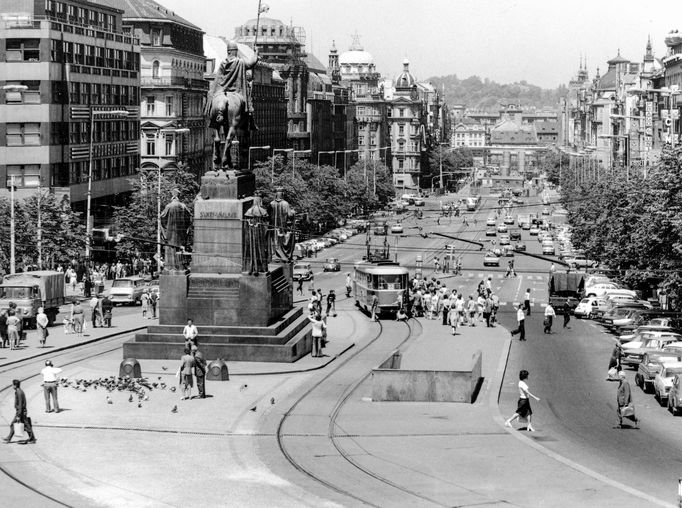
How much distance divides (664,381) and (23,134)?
6346 cm

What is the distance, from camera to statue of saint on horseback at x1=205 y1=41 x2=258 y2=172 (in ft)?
168

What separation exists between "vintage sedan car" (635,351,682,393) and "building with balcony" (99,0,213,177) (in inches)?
3325

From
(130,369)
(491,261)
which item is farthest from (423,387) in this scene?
(491,261)

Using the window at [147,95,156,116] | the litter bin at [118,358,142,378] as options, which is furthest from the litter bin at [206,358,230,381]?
the window at [147,95,156,116]

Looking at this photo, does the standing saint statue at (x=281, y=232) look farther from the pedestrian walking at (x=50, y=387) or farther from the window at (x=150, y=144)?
the window at (x=150, y=144)

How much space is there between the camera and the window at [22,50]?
3848 inches

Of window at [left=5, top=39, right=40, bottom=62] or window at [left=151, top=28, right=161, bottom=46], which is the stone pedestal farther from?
window at [left=151, top=28, right=161, bottom=46]

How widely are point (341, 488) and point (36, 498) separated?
5875mm

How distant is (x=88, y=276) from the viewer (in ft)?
270

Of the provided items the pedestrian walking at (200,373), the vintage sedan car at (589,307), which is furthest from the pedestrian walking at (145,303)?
the pedestrian walking at (200,373)

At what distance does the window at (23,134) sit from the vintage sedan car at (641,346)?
54307 millimetres

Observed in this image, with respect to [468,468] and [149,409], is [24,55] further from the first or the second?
[468,468]

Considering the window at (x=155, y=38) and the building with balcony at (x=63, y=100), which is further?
the window at (x=155, y=38)

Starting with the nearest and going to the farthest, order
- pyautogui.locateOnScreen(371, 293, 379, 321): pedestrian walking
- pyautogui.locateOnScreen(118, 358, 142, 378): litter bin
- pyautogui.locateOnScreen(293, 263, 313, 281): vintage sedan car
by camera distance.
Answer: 1. pyautogui.locateOnScreen(118, 358, 142, 378): litter bin
2. pyautogui.locateOnScreen(371, 293, 379, 321): pedestrian walking
3. pyautogui.locateOnScreen(293, 263, 313, 281): vintage sedan car
